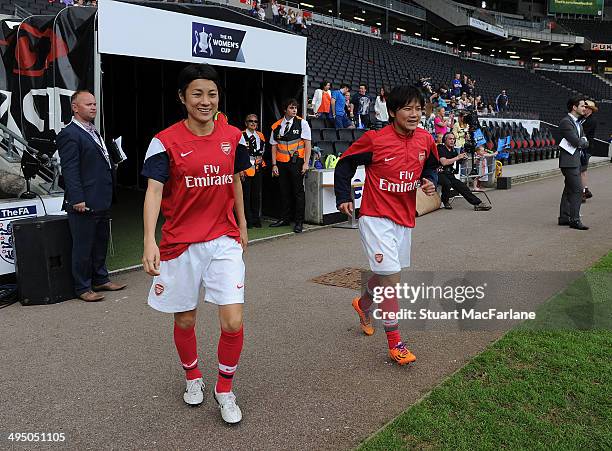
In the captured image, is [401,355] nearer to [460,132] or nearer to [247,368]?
[247,368]

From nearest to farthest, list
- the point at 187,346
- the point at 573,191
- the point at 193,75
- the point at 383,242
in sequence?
the point at 193,75 → the point at 187,346 → the point at 383,242 → the point at 573,191

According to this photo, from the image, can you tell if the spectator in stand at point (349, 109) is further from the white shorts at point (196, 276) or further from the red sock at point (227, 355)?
the red sock at point (227, 355)

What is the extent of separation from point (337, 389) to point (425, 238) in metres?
5.51

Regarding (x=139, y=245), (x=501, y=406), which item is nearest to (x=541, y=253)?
(x=501, y=406)

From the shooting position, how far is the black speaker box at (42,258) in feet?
18.2

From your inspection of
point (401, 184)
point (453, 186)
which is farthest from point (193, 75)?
point (453, 186)

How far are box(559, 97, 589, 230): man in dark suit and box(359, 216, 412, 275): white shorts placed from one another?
20.6 ft

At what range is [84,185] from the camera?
228 inches

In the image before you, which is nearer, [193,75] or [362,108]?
[193,75]

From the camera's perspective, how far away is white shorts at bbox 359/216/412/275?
→ 4188 mm

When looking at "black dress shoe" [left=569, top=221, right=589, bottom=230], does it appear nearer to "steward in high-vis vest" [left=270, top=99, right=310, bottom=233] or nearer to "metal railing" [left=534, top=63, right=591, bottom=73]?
"steward in high-vis vest" [left=270, top=99, right=310, bottom=233]

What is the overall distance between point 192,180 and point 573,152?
25.9 ft

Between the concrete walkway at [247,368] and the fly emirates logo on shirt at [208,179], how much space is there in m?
1.34

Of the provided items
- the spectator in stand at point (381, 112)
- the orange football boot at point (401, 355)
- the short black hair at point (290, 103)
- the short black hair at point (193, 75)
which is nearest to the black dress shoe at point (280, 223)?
the short black hair at point (290, 103)
